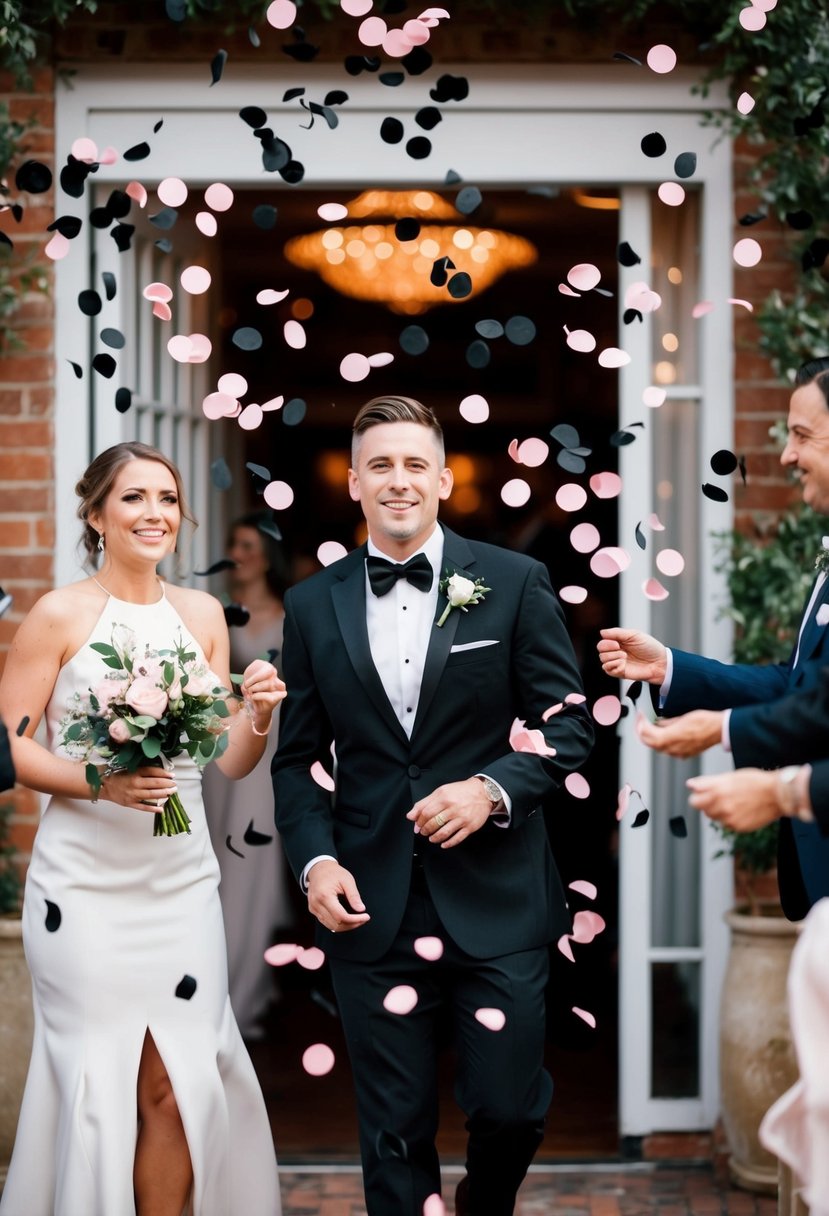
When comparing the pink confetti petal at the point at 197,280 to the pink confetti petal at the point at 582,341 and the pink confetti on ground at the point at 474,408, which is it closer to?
the pink confetti on ground at the point at 474,408

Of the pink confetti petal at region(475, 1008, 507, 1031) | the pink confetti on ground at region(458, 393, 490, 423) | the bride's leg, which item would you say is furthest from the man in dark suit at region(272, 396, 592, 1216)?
the bride's leg

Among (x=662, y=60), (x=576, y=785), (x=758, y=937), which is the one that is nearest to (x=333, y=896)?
(x=576, y=785)

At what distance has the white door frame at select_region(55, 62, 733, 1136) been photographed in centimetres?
446

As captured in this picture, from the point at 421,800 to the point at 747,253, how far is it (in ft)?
6.33

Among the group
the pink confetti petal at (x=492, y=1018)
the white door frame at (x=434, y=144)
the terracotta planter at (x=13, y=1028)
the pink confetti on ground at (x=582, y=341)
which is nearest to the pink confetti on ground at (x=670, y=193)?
the white door frame at (x=434, y=144)

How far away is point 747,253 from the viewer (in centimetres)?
416

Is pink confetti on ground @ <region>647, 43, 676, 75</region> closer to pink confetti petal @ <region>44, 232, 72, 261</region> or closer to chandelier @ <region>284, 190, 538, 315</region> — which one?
pink confetti petal @ <region>44, 232, 72, 261</region>

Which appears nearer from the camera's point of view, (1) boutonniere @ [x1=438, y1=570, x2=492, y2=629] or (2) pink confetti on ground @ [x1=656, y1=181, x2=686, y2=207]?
(1) boutonniere @ [x1=438, y1=570, x2=492, y2=629]

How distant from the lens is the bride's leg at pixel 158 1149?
3.43 metres

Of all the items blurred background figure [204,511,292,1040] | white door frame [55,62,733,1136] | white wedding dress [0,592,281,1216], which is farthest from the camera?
blurred background figure [204,511,292,1040]

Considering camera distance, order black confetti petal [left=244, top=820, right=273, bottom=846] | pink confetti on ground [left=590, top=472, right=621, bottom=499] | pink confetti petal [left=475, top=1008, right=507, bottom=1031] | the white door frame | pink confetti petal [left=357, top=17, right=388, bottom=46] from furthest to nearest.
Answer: the white door frame
pink confetti petal [left=357, top=17, right=388, bottom=46]
black confetti petal [left=244, top=820, right=273, bottom=846]
pink confetti on ground [left=590, top=472, right=621, bottom=499]
pink confetti petal [left=475, top=1008, right=507, bottom=1031]

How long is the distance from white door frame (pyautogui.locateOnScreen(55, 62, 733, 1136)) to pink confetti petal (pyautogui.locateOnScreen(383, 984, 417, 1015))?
4.62 ft

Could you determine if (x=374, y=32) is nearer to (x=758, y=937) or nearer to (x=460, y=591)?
(x=460, y=591)

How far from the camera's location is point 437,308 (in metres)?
9.71
